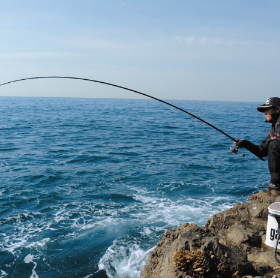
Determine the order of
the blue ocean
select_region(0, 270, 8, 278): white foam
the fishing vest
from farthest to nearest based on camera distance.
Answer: the blue ocean < select_region(0, 270, 8, 278): white foam < the fishing vest

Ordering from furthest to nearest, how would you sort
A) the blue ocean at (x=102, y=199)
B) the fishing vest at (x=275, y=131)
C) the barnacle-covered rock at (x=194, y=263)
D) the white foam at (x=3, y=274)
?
the blue ocean at (x=102, y=199), the white foam at (x=3, y=274), the fishing vest at (x=275, y=131), the barnacle-covered rock at (x=194, y=263)

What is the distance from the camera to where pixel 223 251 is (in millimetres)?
3723

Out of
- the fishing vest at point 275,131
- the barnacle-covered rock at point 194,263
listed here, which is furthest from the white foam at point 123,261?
the fishing vest at point 275,131

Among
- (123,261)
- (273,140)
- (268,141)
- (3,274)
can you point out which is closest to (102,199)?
(123,261)

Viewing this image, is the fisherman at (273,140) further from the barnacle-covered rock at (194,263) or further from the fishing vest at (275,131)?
the barnacle-covered rock at (194,263)

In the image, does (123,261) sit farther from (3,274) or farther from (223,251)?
(223,251)

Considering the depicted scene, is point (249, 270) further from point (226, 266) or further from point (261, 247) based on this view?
point (261, 247)

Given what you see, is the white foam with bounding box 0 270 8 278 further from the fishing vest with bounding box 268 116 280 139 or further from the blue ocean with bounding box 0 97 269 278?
the fishing vest with bounding box 268 116 280 139

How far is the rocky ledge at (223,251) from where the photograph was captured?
11.6ft

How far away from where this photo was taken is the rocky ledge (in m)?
3.54

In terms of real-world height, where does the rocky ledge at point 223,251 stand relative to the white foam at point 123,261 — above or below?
above

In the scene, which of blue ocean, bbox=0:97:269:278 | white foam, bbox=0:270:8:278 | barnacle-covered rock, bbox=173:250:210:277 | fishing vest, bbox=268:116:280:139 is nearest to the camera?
barnacle-covered rock, bbox=173:250:210:277

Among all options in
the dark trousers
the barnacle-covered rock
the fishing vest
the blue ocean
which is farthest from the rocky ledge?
the blue ocean

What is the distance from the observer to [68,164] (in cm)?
1520
